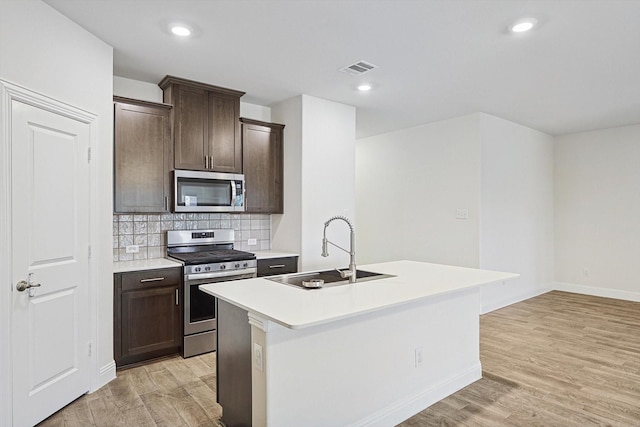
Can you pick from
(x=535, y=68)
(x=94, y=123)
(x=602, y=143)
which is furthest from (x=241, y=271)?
(x=602, y=143)

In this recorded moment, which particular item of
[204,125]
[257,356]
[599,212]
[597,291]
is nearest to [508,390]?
[257,356]

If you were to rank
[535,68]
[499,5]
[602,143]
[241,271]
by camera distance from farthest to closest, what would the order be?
[602,143], [241,271], [535,68], [499,5]

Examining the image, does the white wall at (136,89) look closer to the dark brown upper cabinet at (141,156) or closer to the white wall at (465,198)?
the dark brown upper cabinet at (141,156)

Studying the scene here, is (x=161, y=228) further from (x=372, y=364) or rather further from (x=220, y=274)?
(x=372, y=364)

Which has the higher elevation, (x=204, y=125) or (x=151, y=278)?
(x=204, y=125)

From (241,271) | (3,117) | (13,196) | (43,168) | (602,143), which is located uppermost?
(602,143)

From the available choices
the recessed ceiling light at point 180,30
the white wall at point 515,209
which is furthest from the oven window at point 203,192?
the white wall at point 515,209

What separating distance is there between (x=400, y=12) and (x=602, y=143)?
5.35 m

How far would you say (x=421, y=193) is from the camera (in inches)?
227

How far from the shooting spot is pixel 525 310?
528 centimetres

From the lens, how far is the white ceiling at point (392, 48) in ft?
8.25

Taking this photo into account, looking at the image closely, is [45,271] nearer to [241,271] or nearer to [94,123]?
[94,123]

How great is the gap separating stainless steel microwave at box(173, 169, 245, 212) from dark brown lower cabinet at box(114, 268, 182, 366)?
713 mm

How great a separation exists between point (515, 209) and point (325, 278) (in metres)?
4.15
